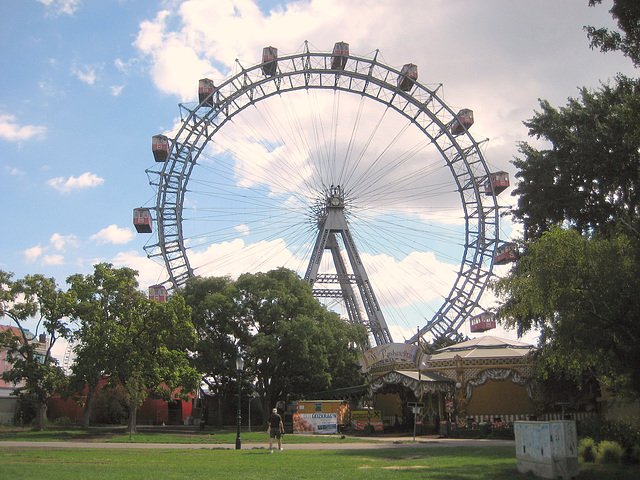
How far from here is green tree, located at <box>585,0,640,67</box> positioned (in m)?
12.5

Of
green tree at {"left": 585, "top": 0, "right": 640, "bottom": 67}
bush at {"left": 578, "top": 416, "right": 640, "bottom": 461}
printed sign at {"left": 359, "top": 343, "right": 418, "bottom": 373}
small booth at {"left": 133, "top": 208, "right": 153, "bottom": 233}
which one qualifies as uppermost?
small booth at {"left": 133, "top": 208, "right": 153, "bottom": 233}

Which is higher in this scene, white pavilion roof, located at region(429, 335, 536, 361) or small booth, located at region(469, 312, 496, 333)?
small booth, located at region(469, 312, 496, 333)

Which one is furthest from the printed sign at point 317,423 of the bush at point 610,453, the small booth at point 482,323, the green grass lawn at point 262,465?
the small booth at point 482,323

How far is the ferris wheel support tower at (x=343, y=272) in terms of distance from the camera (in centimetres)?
4528

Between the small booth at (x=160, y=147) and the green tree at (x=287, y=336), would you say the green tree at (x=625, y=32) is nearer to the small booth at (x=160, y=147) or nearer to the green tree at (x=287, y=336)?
the green tree at (x=287, y=336)

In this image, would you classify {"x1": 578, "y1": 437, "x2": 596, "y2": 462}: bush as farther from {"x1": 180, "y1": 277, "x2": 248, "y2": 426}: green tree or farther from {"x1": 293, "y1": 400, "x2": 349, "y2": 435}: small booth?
{"x1": 180, "y1": 277, "x2": 248, "y2": 426}: green tree

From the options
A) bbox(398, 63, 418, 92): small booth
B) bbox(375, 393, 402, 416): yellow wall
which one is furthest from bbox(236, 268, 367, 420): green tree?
bbox(398, 63, 418, 92): small booth

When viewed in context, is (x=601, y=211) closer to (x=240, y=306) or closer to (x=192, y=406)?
(x=240, y=306)

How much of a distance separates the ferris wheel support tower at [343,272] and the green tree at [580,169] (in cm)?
1917

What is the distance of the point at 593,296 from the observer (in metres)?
12.9

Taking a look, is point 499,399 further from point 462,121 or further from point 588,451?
point 462,121

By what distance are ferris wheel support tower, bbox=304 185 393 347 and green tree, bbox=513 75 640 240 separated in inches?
755

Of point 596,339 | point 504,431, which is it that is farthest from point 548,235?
point 504,431

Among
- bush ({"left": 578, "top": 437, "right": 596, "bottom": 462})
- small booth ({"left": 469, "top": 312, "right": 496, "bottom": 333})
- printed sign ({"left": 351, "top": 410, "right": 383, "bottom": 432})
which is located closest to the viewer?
bush ({"left": 578, "top": 437, "right": 596, "bottom": 462})
